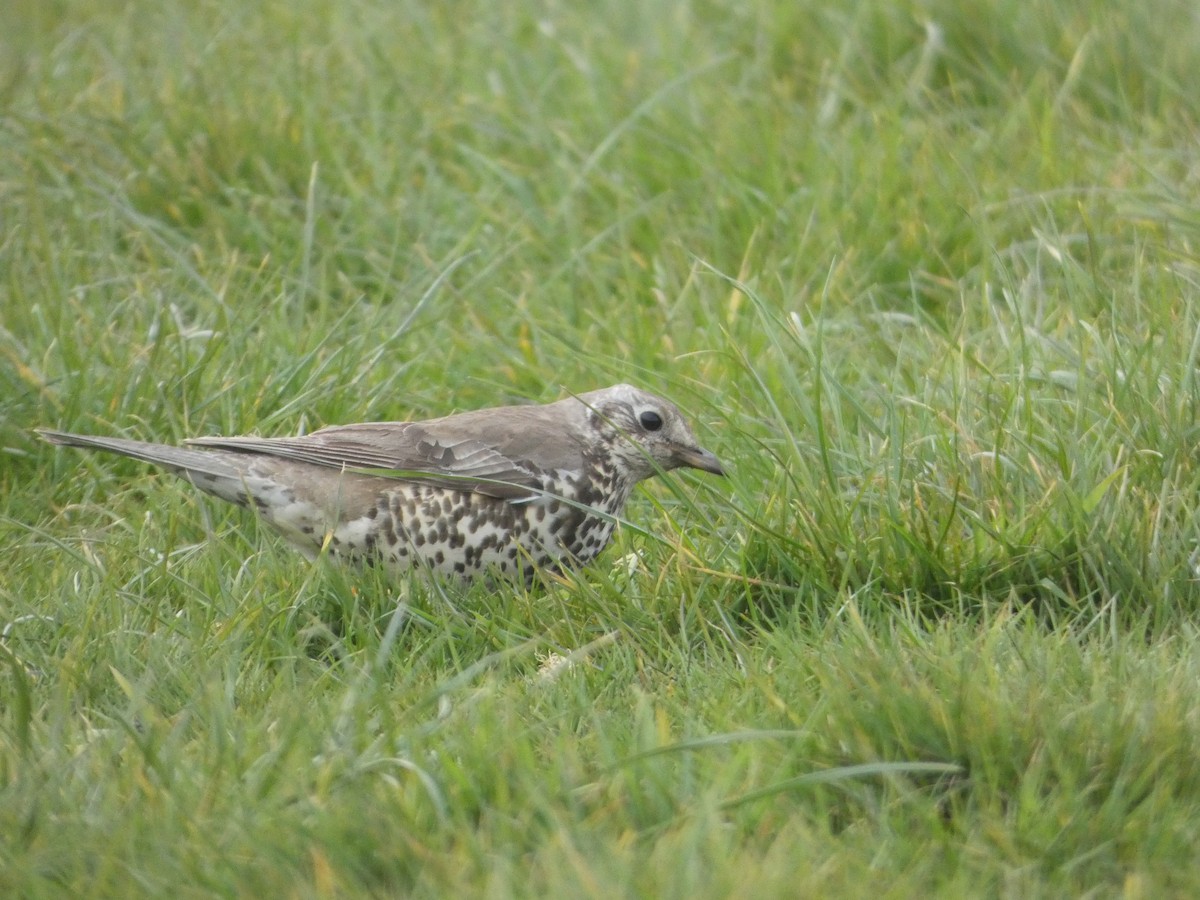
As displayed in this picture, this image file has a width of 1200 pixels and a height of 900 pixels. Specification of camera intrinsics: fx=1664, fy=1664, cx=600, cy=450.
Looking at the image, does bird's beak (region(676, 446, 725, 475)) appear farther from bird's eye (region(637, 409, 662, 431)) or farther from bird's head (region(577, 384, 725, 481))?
bird's eye (region(637, 409, 662, 431))

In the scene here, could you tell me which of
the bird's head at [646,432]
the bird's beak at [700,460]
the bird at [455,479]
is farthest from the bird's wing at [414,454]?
the bird's beak at [700,460]

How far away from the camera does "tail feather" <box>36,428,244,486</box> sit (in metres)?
4.97

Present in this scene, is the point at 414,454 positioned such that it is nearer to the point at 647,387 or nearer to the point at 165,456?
the point at 165,456

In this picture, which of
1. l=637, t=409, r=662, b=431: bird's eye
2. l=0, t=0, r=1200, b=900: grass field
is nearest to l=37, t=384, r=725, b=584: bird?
l=637, t=409, r=662, b=431: bird's eye

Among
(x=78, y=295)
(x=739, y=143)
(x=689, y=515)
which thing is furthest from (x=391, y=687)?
(x=739, y=143)

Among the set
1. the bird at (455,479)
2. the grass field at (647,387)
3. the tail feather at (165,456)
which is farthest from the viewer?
the tail feather at (165,456)

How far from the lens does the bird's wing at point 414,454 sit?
16.2ft

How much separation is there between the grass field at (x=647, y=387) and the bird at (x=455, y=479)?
0.50 ft

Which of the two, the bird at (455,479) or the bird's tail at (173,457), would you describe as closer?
the bird at (455,479)

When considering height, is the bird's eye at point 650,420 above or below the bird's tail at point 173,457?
above

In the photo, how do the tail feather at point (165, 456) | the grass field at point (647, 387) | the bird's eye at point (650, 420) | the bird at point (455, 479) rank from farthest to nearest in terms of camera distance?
the bird's eye at point (650, 420) < the tail feather at point (165, 456) < the bird at point (455, 479) < the grass field at point (647, 387)

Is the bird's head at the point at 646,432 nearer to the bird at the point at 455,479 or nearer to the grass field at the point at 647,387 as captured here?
the bird at the point at 455,479

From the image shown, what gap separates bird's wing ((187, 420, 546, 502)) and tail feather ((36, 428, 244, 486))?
0.05 meters

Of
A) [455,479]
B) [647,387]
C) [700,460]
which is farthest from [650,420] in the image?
[455,479]
